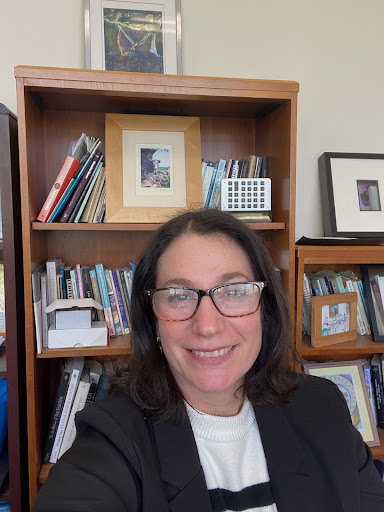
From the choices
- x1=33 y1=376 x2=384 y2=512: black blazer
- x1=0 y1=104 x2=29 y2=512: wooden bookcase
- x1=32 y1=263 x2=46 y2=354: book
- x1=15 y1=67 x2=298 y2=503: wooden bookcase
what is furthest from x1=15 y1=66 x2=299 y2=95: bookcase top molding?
x1=33 y1=376 x2=384 y2=512: black blazer

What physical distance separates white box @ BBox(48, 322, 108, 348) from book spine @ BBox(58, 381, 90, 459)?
0.66 ft

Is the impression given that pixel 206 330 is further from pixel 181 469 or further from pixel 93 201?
pixel 93 201

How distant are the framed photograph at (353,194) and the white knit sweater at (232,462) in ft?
3.69

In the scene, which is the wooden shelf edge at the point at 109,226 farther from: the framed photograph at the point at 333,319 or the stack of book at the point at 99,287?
the framed photograph at the point at 333,319

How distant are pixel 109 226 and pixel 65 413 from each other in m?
0.73

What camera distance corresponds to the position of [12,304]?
54.1 inches

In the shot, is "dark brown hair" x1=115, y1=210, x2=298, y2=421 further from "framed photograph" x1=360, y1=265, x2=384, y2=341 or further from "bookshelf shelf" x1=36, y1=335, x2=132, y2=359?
"framed photograph" x1=360, y1=265, x2=384, y2=341

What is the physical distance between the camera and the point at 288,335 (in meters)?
1.10

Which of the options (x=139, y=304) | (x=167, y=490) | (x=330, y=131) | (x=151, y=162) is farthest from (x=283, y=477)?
(x=330, y=131)

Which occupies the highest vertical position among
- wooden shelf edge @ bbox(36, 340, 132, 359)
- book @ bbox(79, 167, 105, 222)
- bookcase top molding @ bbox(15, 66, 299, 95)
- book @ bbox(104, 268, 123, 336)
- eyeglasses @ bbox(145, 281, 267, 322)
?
bookcase top molding @ bbox(15, 66, 299, 95)

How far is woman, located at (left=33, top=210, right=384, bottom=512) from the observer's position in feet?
2.69

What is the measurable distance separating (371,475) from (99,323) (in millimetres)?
1025

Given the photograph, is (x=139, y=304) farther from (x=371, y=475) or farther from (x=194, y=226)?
(x=371, y=475)

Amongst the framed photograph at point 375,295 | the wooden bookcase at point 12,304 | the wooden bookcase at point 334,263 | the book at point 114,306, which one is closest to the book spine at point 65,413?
the wooden bookcase at point 12,304
